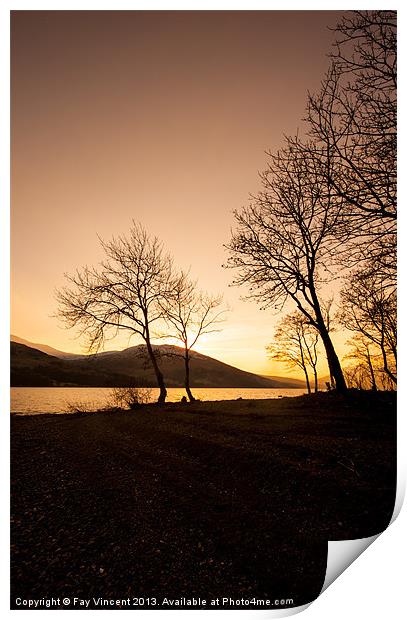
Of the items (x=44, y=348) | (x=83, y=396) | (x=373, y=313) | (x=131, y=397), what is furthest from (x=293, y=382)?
(x=83, y=396)

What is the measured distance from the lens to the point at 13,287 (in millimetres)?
4707

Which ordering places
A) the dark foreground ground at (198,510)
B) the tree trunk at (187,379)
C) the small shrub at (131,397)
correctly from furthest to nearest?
1. the small shrub at (131,397)
2. the tree trunk at (187,379)
3. the dark foreground ground at (198,510)

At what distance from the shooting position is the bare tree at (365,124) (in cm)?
505

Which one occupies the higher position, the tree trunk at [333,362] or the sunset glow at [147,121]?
the sunset glow at [147,121]

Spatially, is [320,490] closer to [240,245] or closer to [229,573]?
[229,573]

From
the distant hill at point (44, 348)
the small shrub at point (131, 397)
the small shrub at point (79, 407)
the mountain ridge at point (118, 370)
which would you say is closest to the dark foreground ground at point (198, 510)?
the mountain ridge at point (118, 370)

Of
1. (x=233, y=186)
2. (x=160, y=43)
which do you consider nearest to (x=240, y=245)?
(x=233, y=186)

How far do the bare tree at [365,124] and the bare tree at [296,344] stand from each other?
6.84ft

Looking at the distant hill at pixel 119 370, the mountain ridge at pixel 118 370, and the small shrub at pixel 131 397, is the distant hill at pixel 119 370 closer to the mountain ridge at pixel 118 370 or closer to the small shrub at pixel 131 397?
the mountain ridge at pixel 118 370

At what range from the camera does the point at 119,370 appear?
9125mm

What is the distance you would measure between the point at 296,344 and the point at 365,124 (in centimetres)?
398

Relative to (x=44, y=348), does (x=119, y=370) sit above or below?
below

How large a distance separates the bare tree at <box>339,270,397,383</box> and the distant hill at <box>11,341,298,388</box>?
1.98m

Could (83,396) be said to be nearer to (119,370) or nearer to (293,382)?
(119,370)
